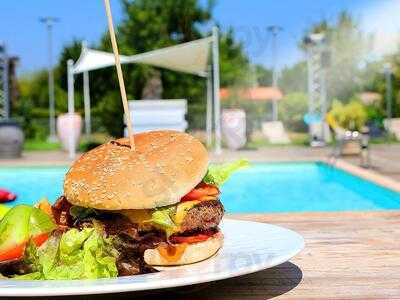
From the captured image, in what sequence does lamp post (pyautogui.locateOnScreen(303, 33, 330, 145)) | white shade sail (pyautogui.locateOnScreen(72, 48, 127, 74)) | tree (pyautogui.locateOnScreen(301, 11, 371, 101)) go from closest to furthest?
white shade sail (pyautogui.locateOnScreen(72, 48, 127, 74))
lamp post (pyautogui.locateOnScreen(303, 33, 330, 145))
tree (pyautogui.locateOnScreen(301, 11, 371, 101))

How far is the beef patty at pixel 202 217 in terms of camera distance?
2.63 m

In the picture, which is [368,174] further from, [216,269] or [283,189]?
[216,269]

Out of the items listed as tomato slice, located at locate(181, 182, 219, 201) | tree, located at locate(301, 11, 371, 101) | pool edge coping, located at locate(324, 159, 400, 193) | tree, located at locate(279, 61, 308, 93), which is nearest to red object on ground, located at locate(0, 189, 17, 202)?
pool edge coping, located at locate(324, 159, 400, 193)

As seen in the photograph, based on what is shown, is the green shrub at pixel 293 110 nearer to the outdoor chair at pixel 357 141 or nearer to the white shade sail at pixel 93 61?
the white shade sail at pixel 93 61

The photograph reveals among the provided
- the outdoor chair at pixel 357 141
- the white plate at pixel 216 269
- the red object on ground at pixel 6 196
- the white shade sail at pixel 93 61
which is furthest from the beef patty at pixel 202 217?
the white shade sail at pixel 93 61

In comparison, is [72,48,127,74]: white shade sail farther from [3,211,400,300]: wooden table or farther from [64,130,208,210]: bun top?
[64,130,208,210]: bun top

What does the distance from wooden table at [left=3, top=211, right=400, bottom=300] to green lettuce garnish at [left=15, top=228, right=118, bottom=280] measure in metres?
0.12

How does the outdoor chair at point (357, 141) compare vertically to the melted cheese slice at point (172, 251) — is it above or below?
below

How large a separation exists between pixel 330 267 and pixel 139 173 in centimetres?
83

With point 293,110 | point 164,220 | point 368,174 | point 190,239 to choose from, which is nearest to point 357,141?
point 368,174

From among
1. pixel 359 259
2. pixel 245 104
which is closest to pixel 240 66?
pixel 245 104

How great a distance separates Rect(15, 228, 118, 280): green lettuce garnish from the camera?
7.80 ft

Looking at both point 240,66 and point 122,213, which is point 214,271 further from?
point 240,66

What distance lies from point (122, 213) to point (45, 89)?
38264mm
